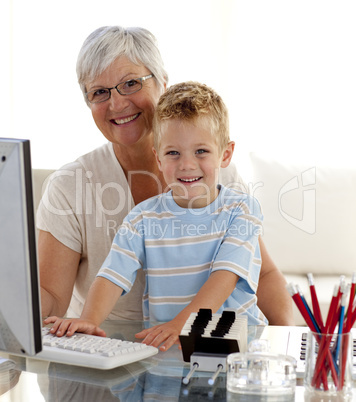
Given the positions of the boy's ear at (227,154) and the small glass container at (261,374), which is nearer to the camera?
the small glass container at (261,374)

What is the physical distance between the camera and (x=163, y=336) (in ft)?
4.01

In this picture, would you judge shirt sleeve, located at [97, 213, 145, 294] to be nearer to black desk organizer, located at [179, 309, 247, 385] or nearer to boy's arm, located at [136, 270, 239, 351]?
boy's arm, located at [136, 270, 239, 351]

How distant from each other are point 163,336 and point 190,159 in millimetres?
493

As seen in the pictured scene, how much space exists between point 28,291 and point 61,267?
0.85 metres

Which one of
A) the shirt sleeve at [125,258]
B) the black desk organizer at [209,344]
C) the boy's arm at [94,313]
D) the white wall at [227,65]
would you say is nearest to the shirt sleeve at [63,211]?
the shirt sleeve at [125,258]

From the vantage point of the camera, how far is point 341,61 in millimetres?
3713

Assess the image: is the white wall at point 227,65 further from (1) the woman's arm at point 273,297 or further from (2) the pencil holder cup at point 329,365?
(2) the pencil holder cup at point 329,365

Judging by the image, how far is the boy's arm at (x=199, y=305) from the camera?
4.00ft

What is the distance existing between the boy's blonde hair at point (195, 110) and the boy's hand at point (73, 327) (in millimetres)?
544

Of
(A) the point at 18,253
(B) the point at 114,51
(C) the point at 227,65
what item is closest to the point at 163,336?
(A) the point at 18,253

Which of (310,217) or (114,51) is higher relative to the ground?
(114,51)

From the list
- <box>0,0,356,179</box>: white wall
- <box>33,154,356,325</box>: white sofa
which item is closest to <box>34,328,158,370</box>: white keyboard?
<box>33,154,356,325</box>: white sofa

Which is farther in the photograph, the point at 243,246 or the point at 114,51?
the point at 114,51

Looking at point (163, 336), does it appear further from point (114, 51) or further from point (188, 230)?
point (114, 51)
